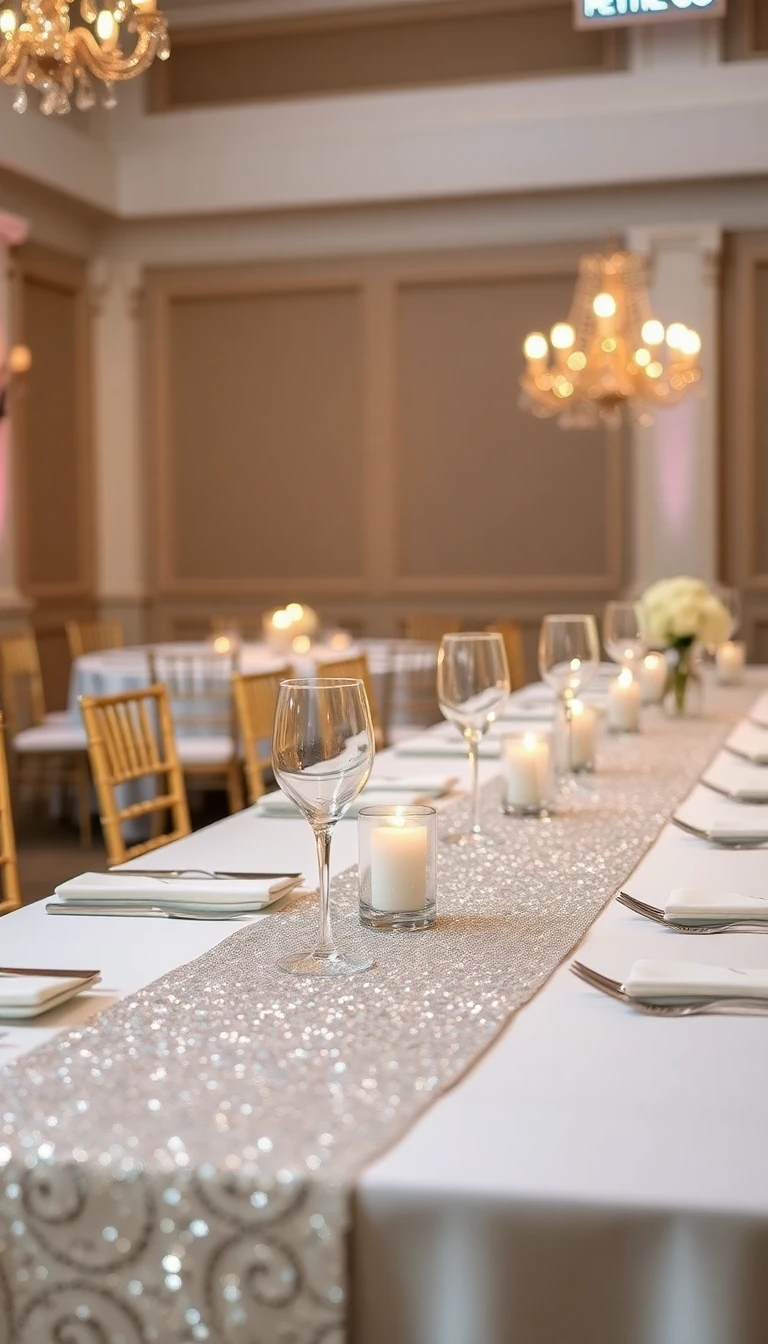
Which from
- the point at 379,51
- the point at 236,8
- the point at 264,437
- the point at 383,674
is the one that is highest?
the point at 236,8

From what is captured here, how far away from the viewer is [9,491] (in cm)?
787

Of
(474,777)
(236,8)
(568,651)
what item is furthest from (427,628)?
(474,777)

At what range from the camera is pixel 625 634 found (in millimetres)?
3398

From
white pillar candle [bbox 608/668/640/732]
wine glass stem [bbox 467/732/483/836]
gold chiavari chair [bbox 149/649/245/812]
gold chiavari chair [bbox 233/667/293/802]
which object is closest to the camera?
wine glass stem [bbox 467/732/483/836]

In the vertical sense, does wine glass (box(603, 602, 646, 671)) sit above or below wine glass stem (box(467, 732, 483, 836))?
above

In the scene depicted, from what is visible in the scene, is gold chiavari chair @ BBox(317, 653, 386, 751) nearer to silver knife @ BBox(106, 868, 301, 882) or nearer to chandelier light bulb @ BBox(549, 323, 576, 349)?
silver knife @ BBox(106, 868, 301, 882)

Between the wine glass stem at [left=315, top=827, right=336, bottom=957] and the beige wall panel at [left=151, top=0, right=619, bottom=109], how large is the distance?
7.39 metres

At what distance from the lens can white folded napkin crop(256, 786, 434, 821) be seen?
2.32 metres

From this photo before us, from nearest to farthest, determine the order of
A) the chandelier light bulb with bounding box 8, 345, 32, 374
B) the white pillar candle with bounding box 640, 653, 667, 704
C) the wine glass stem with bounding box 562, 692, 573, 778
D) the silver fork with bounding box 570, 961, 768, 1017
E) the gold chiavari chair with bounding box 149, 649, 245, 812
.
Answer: the silver fork with bounding box 570, 961, 768, 1017 → the wine glass stem with bounding box 562, 692, 573, 778 → the white pillar candle with bounding box 640, 653, 667, 704 → the gold chiavari chair with bounding box 149, 649, 245, 812 → the chandelier light bulb with bounding box 8, 345, 32, 374

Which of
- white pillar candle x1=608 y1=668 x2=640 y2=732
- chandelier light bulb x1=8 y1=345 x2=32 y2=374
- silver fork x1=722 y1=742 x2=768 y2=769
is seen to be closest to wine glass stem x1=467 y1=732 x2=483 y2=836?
silver fork x1=722 y1=742 x2=768 y2=769

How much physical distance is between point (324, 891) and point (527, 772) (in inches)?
36.2

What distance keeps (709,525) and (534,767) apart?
236 inches

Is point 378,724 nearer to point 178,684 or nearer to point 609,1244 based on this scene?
point 178,684

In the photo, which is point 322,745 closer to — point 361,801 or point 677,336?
point 361,801
